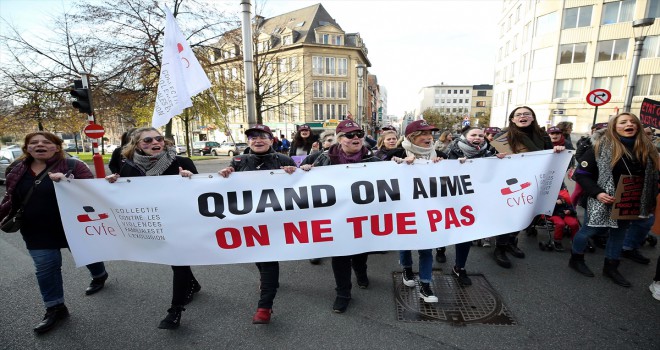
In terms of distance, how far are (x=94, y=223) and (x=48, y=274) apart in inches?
24.5

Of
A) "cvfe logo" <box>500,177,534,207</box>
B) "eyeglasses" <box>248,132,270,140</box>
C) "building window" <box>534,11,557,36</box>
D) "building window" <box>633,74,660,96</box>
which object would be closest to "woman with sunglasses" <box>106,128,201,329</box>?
"eyeglasses" <box>248,132,270,140</box>

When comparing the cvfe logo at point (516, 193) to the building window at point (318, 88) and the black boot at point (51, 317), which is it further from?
the building window at point (318, 88)

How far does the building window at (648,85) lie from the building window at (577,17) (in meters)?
6.72

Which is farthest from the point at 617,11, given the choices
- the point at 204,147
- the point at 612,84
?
the point at 204,147

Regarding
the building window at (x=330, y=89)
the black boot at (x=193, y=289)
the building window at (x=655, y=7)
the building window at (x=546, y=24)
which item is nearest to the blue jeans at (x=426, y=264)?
the black boot at (x=193, y=289)

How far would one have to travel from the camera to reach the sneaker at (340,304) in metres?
3.04

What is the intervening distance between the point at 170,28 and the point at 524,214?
5613 mm

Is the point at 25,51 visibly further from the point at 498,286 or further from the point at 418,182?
the point at 498,286

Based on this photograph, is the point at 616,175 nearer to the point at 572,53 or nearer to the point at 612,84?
the point at 612,84

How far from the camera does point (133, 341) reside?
2.68m

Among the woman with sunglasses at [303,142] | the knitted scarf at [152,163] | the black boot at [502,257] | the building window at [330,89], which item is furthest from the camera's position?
the building window at [330,89]

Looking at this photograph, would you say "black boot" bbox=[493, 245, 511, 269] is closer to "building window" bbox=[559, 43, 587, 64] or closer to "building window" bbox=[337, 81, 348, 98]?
"building window" bbox=[559, 43, 587, 64]

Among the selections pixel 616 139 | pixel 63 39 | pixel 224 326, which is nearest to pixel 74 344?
pixel 224 326

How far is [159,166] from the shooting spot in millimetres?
2994
